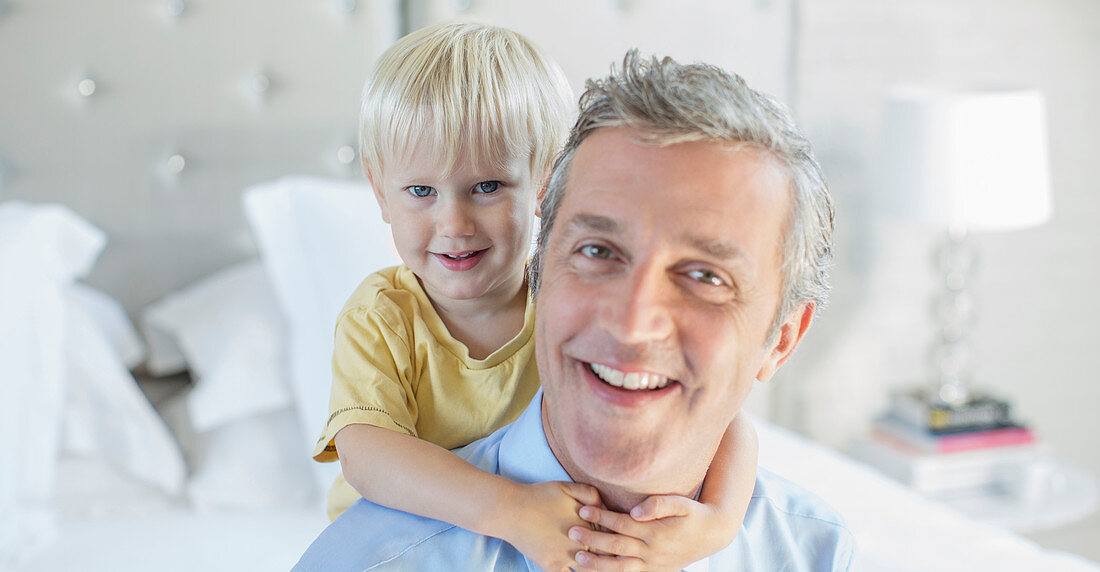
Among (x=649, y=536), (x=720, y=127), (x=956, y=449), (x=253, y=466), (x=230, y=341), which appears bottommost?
(x=956, y=449)

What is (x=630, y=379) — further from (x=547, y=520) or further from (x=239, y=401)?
(x=239, y=401)

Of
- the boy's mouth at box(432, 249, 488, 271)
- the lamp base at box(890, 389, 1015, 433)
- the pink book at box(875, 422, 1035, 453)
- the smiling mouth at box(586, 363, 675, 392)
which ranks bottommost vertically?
the pink book at box(875, 422, 1035, 453)

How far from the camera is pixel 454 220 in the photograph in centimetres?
96

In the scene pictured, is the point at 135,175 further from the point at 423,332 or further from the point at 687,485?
the point at 687,485

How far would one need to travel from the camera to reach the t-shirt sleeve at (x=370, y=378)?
96cm

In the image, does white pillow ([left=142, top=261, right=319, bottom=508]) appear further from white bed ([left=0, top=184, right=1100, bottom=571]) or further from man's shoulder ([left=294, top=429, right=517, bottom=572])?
man's shoulder ([left=294, top=429, right=517, bottom=572])

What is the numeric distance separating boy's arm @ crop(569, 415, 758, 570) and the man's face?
4 centimetres

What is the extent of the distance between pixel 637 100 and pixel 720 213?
12cm

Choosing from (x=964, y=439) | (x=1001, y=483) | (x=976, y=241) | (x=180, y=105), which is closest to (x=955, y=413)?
(x=964, y=439)

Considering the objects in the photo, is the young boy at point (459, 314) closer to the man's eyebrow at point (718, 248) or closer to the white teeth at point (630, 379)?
the white teeth at point (630, 379)

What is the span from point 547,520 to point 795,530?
35 cm

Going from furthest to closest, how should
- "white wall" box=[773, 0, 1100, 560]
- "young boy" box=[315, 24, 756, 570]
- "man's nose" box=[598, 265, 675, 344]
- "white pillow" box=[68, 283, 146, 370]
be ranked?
"white wall" box=[773, 0, 1100, 560] → "white pillow" box=[68, 283, 146, 370] → "young boy" box=[315, 24, 756, 570] → "man's nose" box=[598, 265, 675, 344]

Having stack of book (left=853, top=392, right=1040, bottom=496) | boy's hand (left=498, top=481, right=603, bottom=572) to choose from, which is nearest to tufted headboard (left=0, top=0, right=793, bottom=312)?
stack of book (left=853, top=392, right=1040, bottom=496)

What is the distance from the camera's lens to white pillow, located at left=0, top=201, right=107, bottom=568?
1.65 m
